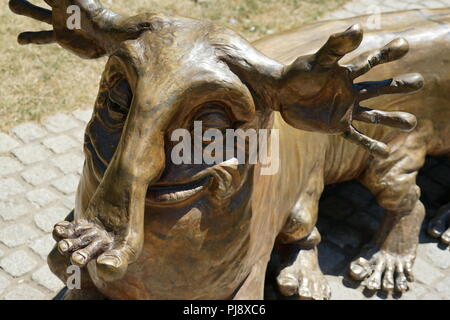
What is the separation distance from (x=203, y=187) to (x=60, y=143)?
10.1 ft

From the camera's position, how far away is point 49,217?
177 inches

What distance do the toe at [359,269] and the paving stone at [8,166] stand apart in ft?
8.65

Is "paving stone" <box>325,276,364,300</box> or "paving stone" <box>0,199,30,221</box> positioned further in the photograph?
"paving stone" <box>0,199,30,221</box>

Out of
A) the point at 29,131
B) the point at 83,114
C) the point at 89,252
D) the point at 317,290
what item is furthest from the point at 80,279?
the point at 83,114

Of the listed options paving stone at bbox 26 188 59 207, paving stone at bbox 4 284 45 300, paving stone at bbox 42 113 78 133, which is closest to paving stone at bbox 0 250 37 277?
paving stone at bbox 4 284 45 300

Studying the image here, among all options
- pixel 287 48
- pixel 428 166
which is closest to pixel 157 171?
pixel 287 48

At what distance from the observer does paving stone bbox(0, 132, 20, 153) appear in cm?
513

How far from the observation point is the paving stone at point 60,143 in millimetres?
5191

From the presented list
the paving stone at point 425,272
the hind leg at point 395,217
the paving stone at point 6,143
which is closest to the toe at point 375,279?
the hind leg at point 395,217

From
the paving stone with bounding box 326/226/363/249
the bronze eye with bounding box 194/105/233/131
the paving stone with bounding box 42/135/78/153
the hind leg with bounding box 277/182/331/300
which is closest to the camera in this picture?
the bronze eye with bounding box 194/105/233/131

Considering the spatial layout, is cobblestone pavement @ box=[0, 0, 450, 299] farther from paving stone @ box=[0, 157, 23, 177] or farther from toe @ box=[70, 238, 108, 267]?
toe @ box=[70, 238, 108, 267]

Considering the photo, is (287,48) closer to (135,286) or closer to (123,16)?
(123,16)

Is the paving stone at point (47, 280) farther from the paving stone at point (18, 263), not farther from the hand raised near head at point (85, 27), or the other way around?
the hand raised near head at point (85, 27)

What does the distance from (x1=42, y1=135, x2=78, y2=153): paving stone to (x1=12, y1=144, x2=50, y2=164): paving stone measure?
69 mm
